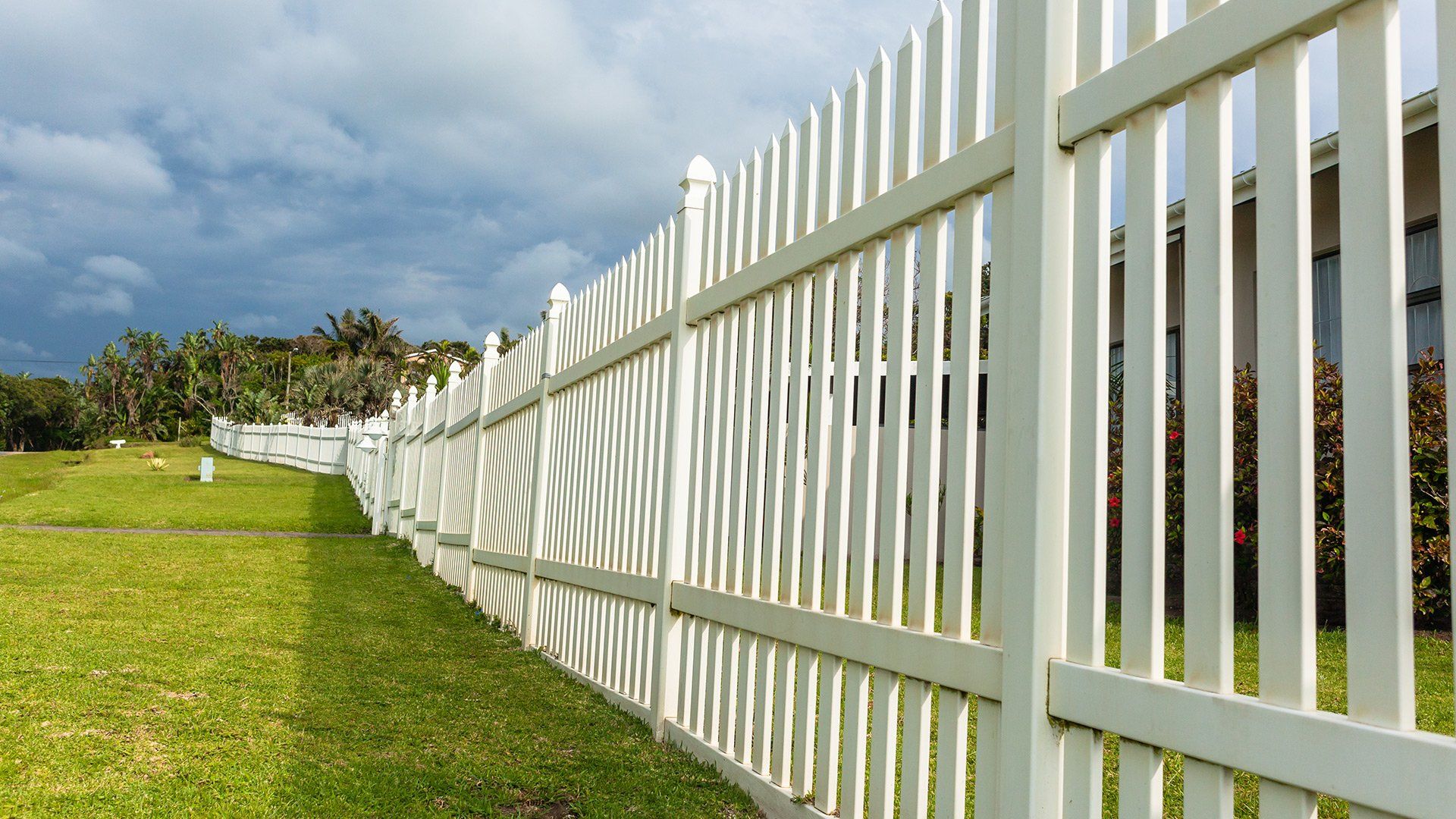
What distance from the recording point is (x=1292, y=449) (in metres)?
1.86

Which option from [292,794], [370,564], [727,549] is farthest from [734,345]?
[370,564]

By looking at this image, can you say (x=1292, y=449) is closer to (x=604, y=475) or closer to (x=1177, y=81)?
(x=1177, y=81)

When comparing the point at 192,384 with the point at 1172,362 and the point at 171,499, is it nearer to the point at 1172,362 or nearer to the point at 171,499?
the point at 171,499

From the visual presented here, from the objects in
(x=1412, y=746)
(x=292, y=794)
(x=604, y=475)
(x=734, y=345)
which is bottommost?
(x=292, y=794)

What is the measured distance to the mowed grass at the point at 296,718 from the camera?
3656 millimetres

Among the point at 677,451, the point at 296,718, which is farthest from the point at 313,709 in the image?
the point at 677,451

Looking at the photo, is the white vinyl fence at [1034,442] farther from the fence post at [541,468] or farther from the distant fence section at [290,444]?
the distant fence section at [290,444]

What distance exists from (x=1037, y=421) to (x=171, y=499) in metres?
20.3

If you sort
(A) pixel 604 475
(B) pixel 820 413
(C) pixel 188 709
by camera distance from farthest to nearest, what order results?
(A) pixel 604 475
(C) pixel 188 709
(B) pixel 820 413

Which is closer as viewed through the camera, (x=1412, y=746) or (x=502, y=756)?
(x=1412, y=746)

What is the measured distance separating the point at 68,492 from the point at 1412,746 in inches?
862

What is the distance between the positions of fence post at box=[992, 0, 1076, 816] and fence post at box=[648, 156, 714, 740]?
2290 mm

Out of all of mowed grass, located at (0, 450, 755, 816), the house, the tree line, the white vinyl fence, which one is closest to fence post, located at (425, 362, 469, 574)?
mowed grass, located at (0, 450, 755, 816)

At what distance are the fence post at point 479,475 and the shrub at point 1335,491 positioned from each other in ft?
17.5
